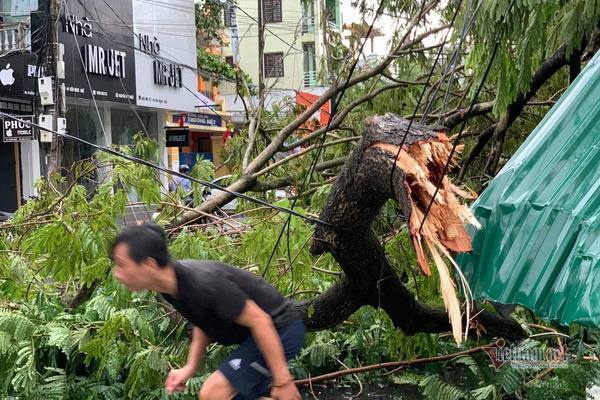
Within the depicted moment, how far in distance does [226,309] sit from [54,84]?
11.3 meters

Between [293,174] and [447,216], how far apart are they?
3.94 metres

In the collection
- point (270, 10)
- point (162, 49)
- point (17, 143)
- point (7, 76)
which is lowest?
point (17, 143)

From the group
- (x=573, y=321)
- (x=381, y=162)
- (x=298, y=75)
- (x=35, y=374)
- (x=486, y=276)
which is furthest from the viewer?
(x=298, y=75)

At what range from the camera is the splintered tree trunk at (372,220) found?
364 cm

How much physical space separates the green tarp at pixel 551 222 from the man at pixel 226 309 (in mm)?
997

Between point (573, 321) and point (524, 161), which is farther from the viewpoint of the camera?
point (524, 161)

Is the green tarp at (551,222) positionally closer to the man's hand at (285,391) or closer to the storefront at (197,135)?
the man's hand at (285,391)

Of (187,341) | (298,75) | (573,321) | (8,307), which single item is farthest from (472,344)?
(298,75)

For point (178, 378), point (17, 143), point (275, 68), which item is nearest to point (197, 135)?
point (17, 143)

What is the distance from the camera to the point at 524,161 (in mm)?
3828

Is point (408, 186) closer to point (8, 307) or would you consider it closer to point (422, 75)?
point (8, 307)

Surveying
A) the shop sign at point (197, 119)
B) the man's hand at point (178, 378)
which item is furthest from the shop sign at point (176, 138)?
the man's hand at point (178, 378)

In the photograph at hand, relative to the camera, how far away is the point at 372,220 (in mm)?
4324

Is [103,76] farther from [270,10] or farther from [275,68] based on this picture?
[275,68]
